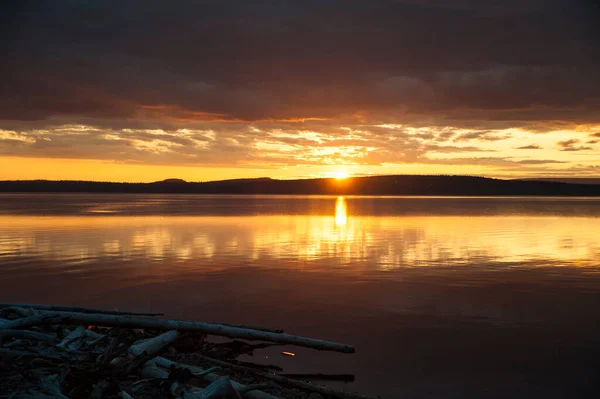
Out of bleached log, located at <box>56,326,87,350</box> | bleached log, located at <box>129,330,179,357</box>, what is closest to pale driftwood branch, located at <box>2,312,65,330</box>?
bleached log, located at <box>56,326,87,350</box>

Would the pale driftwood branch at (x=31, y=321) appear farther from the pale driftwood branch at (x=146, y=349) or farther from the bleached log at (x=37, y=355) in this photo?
the pale driftwood branch at (x=146, y=349)

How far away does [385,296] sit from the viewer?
18547 mm

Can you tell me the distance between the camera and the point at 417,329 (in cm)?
1431

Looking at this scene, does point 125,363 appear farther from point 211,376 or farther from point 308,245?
point 308,245

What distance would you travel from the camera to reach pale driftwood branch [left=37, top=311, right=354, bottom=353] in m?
9.37

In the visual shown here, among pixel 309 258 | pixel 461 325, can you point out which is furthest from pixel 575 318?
pixel 309 258

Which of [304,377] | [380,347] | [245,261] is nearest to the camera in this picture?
[304,377]

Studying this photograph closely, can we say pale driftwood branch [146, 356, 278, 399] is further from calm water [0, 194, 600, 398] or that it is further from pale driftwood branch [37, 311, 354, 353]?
calm water [0, 194, 600, 398]

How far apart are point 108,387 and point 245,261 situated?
20.8m

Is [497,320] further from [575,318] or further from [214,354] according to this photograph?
[214,354]

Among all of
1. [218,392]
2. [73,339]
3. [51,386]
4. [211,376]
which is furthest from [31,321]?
[218,392]

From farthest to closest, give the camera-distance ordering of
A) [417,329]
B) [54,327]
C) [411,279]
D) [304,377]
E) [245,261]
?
[245,261] → [411,279] → [417,329] → [304,377] → [54,327]

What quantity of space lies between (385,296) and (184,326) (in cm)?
1028

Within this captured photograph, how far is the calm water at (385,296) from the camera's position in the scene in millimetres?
11328
